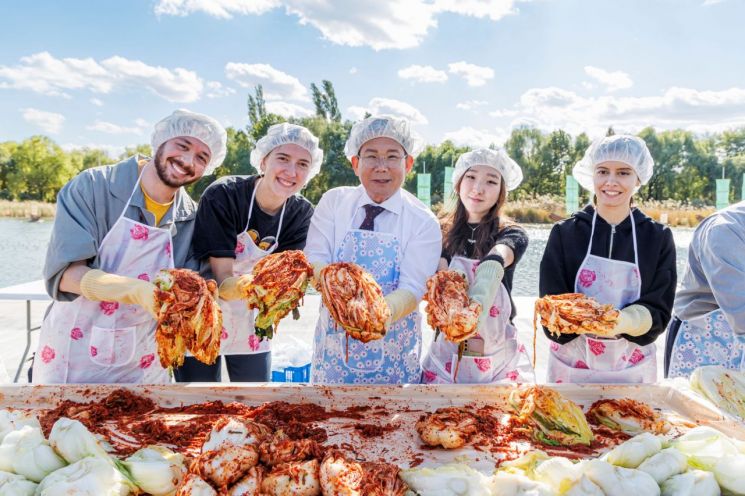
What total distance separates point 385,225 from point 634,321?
1776mm

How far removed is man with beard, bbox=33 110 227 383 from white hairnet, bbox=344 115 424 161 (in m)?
1.07

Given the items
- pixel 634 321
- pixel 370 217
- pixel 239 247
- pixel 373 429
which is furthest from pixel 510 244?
pixel 239 247

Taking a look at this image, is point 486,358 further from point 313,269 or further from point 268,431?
point 268,431

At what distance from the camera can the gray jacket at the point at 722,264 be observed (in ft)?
10.3

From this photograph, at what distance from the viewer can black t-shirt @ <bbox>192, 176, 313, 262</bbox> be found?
3521mm

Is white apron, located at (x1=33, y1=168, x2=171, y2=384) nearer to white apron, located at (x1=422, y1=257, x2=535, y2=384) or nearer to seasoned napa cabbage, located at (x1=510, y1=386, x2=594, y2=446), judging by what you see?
white apron, located at (x1=422, y1=257, x2=535, y2=384)

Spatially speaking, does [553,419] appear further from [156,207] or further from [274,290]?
[156,207]

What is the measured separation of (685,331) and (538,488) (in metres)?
2.58

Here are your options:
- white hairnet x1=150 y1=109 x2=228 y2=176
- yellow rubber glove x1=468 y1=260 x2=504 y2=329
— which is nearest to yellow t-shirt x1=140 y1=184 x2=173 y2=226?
white hairnet x1=150 y1=109 x2=228 y2=176

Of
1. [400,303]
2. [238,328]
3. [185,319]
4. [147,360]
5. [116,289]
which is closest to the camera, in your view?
[185,319]

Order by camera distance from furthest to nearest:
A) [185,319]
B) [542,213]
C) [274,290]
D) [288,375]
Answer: [542,213] < [288,375] < [274,290] < [185,319]

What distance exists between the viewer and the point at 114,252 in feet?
10.7

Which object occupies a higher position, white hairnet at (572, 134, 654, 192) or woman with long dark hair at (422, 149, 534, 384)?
white hairnet at (572, 134, 654, 192)

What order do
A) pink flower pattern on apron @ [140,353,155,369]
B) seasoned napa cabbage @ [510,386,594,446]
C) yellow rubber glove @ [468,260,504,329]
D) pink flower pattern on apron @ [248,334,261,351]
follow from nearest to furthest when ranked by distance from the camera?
seasoned napa cabbage @ [510,386,594,446]
yellow rubber glove @ [468,260,504,329]
pink flower pattern on apron @ [140,353,155,369]
pink flower pattern on apron @ [248,334,261,351]
